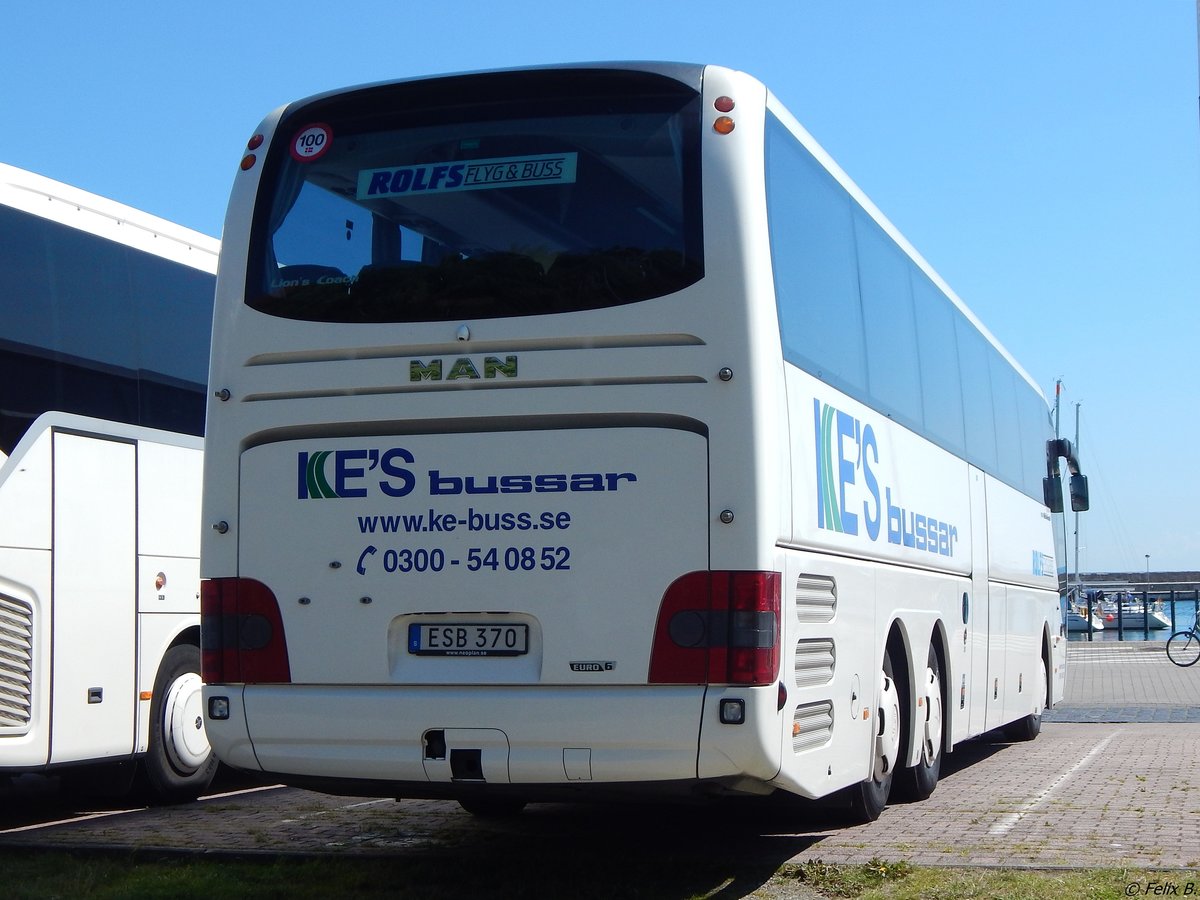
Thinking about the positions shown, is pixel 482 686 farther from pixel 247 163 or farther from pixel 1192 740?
pixel 1192 740

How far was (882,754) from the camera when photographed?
30.0 ft

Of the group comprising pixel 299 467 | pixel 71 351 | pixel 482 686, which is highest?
pixel 71 351

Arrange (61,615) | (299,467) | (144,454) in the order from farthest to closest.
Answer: (144,454)
(61,615)
(299,467)

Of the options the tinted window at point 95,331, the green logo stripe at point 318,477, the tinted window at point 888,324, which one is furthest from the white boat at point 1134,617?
the green logo stripe at point 318,477

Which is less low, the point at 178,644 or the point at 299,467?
the point at 299,467

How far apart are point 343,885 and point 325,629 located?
146cm

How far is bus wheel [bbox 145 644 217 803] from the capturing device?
35.0 feet

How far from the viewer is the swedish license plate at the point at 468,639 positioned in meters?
6.60

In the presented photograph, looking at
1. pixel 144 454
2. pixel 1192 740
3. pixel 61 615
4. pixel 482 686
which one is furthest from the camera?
pixel 1192 740

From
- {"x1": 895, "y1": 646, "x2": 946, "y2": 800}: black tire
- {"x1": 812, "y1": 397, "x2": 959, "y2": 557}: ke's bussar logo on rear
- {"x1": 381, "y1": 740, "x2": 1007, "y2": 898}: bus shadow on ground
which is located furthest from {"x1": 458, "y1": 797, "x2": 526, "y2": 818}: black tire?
→ {"x1": 812, "y1": 397, "x2": 959, "y2": 557}: ke's bussar logo on rear

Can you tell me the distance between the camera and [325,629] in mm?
6836

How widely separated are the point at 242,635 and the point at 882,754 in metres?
4.06

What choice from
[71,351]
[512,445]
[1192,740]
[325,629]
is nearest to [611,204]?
[512,445]

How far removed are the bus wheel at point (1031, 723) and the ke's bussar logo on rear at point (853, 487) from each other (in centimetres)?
676
